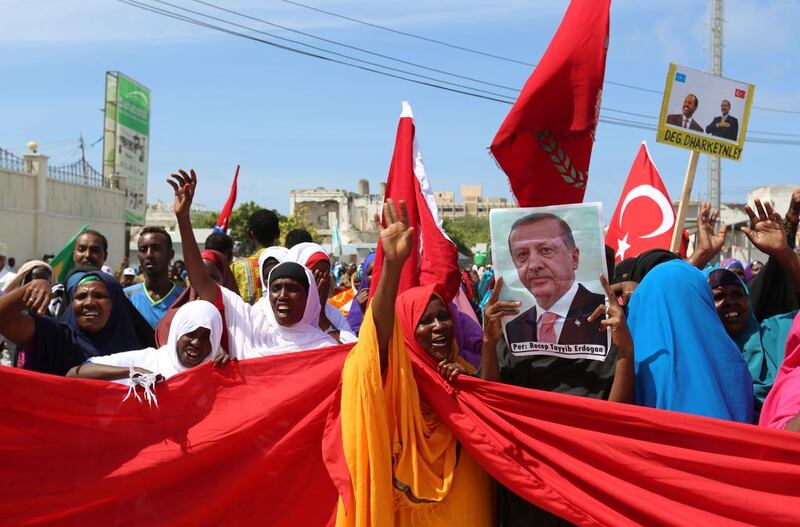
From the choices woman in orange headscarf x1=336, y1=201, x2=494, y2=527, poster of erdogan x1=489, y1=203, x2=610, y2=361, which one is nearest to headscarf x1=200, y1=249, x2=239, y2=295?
woman in orange headscarf x1=336, y1=201, x2=494, y2=527

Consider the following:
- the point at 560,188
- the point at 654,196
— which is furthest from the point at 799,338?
the point at 654,196

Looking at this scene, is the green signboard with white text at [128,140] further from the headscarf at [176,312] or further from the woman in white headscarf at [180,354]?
the woman in white headscarf at [180,354]

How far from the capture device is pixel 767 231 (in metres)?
3.87

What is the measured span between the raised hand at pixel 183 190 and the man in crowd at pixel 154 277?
0.83 m

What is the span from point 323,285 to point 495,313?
1634mm

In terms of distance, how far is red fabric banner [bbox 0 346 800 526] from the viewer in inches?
133

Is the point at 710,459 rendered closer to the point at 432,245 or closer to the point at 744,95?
the point at 432,245

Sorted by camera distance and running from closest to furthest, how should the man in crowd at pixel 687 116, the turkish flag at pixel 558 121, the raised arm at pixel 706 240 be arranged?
the turkish flag at pixel 558 121 → the raised arm at pixel 706 240 → the man in crowd at pixel 687 116

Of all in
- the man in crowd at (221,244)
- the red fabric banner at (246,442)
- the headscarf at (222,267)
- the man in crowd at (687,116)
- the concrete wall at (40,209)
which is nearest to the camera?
the red fabric banner at (246,442)

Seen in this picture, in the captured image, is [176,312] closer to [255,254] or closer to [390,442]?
[390,442]

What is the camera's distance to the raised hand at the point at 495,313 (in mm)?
3498

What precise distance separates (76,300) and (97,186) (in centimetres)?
3314

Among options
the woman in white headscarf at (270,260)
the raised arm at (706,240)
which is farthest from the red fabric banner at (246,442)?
the raised arm at (706,240)

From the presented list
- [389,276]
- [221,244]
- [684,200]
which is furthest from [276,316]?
[684,200]
